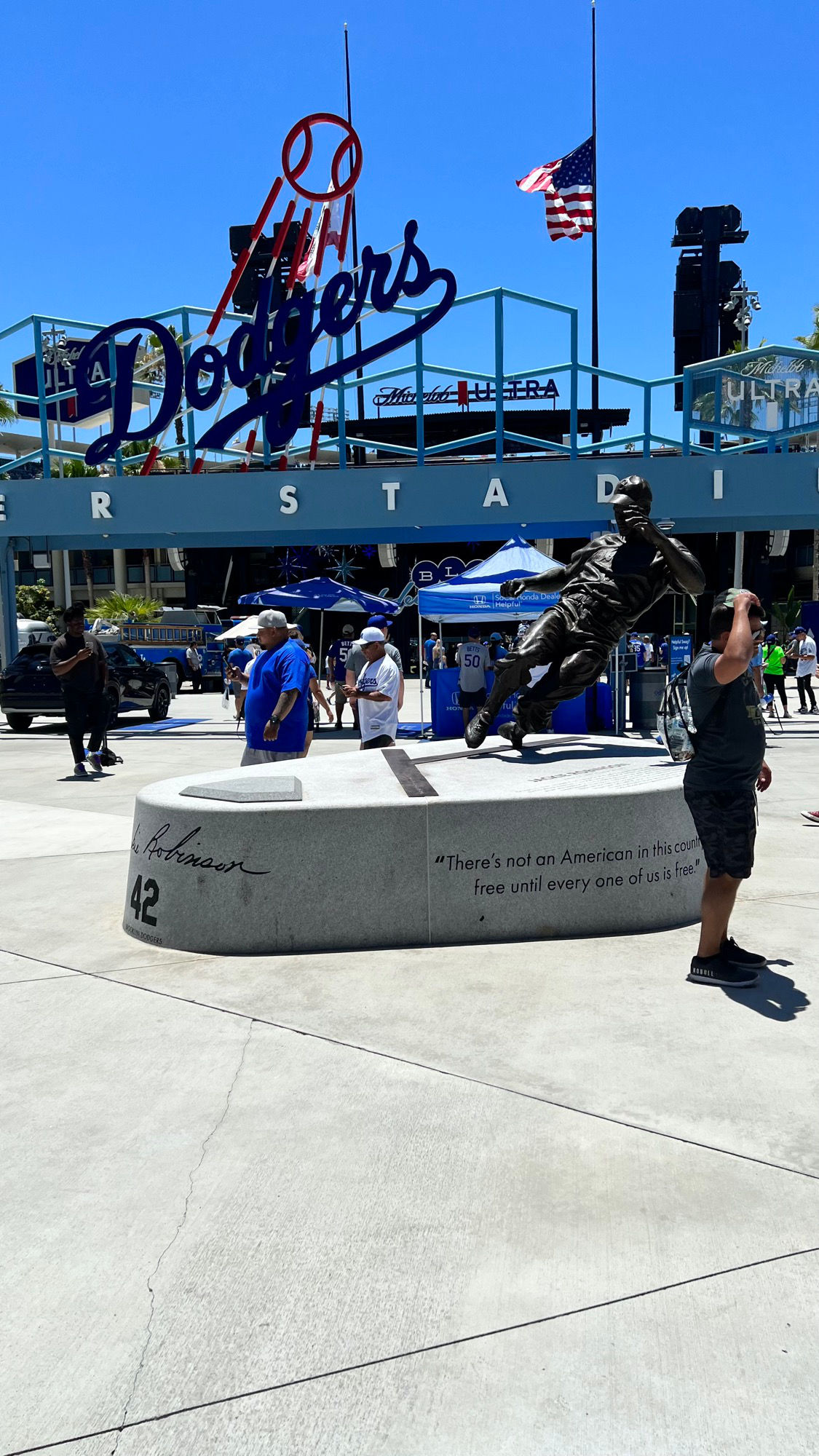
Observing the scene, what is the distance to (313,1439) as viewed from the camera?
212 cm

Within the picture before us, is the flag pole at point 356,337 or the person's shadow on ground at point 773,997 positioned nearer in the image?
the person's shadow on ground at point 773,997

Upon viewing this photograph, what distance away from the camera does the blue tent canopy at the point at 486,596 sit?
1599 cm

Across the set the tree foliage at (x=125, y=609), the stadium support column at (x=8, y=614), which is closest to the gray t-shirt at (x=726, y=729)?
the stadium support column at (x=8, y=614)

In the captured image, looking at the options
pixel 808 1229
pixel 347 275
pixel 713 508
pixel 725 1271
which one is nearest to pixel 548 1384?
pixel 725 1271

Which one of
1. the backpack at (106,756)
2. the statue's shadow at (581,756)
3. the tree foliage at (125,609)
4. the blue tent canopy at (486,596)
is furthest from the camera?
the tree foliage at (125,609)

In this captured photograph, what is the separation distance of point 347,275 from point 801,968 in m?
16.9

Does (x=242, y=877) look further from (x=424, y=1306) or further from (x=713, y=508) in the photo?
(x=713, y=508)

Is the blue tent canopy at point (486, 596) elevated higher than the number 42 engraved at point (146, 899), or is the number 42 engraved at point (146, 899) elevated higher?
the blue tent canopy at point (486, 596)

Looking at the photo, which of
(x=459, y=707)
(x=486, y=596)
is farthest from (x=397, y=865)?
(x=459, y=707)

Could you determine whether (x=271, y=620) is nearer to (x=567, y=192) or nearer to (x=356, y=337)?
(x=567, y=192)

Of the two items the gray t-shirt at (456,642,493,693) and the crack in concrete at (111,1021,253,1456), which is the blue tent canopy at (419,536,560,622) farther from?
the crack in concrete at (111,1021,253,1456)

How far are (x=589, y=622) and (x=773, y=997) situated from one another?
11.3 feet

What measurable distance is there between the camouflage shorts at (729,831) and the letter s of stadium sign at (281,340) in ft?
53.0

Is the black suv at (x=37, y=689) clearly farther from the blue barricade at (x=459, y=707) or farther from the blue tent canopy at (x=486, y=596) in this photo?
the blue tent canopy at (x=486, y=596)
